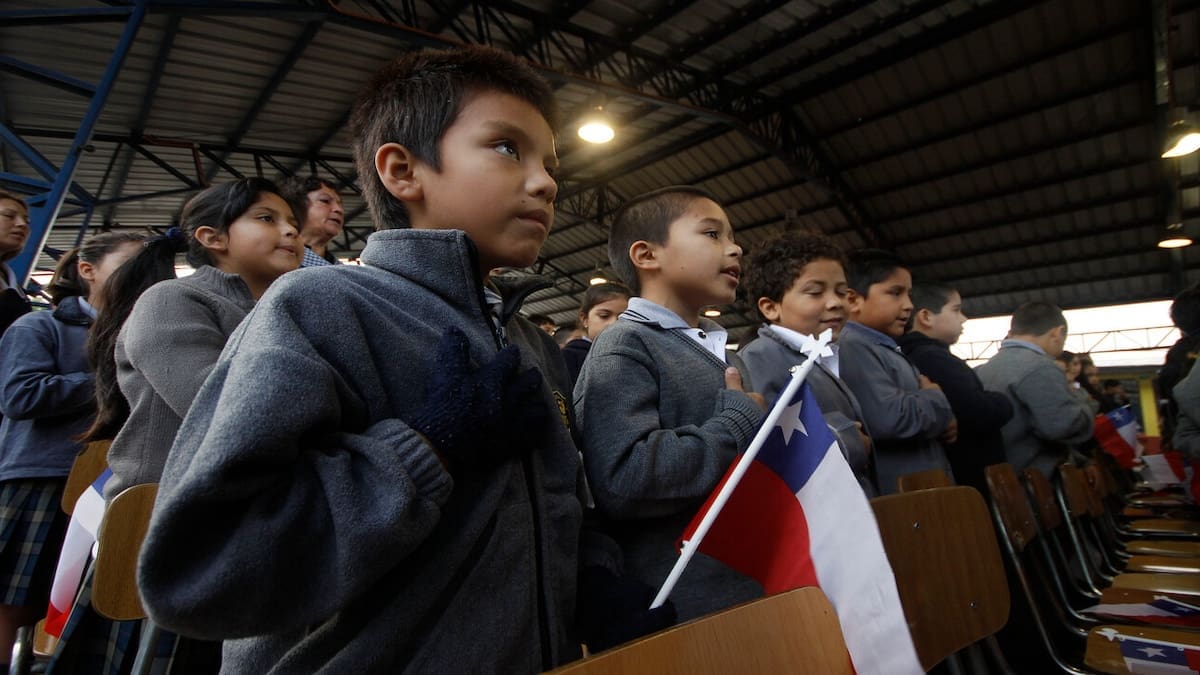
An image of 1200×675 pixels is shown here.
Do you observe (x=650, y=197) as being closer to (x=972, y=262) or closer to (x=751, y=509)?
(x=751, y=509)

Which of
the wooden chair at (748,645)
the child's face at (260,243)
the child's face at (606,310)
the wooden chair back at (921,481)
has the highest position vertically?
the child's face at (606,310)

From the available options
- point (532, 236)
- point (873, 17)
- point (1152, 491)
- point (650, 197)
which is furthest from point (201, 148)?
point (1152, 491)

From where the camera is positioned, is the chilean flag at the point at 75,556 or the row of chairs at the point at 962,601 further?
the chilean flag at the point at 75,556

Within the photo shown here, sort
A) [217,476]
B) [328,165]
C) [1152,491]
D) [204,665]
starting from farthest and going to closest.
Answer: [328,165] → [1152,491] → [204,665] → [217,476]

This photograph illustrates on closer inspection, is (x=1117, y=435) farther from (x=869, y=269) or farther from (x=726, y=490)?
(x=726, y=490)

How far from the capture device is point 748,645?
0.65 metres

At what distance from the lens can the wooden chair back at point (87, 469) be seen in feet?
5.22

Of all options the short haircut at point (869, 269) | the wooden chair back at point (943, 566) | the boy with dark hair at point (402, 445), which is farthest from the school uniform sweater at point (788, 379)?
the boy with dark hair at point (402, 445)

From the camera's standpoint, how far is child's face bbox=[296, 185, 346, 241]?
2.50 m

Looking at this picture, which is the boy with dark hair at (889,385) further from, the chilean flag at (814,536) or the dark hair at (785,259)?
the chilean flag at (814,536)

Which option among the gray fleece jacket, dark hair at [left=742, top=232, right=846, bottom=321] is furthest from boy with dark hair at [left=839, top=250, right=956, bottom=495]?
the gray fleece jacket

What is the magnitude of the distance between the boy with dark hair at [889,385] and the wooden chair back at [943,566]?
33.6 inches

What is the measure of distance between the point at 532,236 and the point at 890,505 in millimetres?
785

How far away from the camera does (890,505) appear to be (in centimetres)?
112
